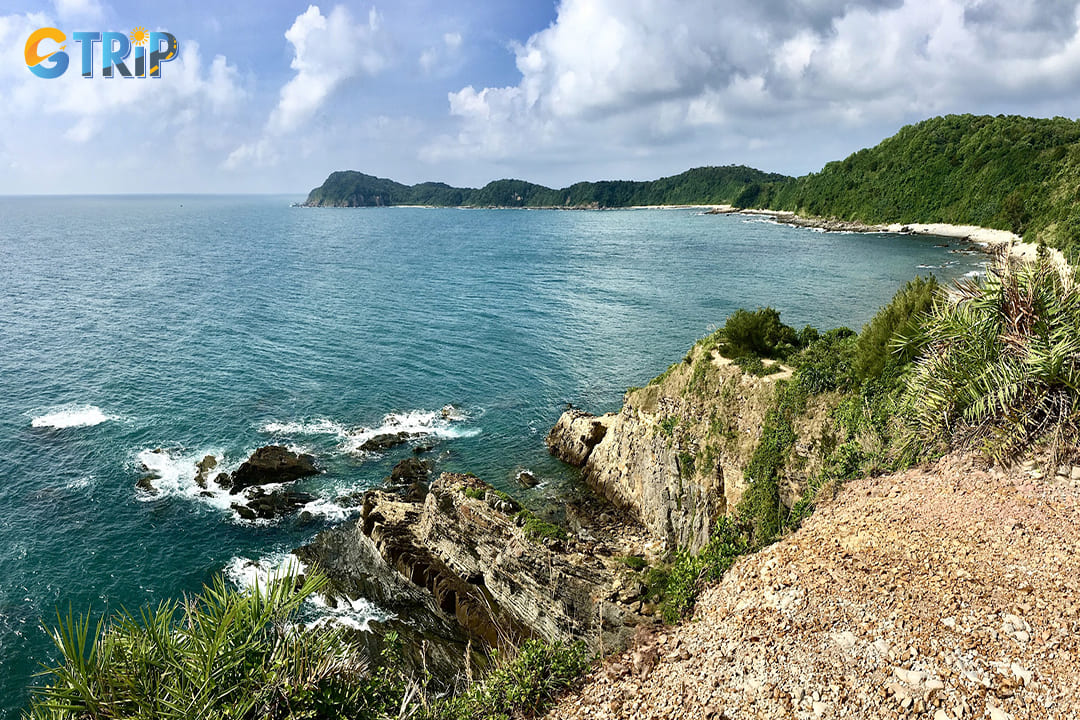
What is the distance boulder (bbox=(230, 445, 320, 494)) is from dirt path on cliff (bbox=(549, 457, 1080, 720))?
26327 mm

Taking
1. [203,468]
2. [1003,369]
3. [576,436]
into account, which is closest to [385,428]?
[203,468]

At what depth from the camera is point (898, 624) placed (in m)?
10.7

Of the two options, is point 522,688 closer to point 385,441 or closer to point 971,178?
point 385,441

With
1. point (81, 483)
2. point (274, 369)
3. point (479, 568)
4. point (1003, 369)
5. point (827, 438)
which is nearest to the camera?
point (1003, 369)

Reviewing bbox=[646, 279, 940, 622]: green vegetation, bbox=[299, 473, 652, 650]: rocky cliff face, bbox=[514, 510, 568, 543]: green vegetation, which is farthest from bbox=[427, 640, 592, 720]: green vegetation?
bbox=[514, 510, 568, 543]: green vegetation

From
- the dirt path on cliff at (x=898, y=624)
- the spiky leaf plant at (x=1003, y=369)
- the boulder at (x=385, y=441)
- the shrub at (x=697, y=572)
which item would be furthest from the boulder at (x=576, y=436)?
the dirt path on cliff at (x=898, y=624)

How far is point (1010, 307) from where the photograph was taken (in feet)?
48.3

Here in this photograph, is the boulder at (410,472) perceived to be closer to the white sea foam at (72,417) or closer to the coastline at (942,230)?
the white sea foam at (72,417)

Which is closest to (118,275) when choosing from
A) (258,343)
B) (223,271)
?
(223,271)

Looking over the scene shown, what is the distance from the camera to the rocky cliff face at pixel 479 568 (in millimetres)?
22047

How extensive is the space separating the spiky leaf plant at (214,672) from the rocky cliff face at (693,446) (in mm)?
15774

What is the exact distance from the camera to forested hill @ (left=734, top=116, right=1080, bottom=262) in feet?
348

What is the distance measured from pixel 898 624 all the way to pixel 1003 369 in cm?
766

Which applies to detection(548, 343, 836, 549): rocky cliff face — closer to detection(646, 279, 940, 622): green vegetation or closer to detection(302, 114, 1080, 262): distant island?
detection(646, 279, 940, 622): green vegetation
